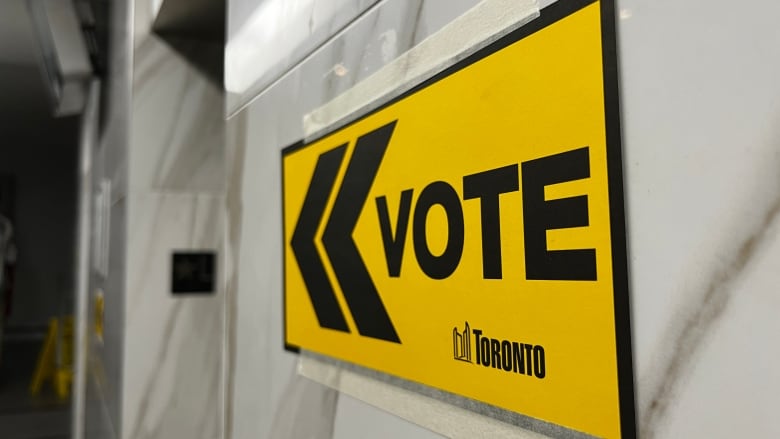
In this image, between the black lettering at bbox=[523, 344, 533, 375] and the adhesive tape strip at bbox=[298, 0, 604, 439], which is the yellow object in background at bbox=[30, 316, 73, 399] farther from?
the black lettering at bbox=[523, 344, 533, 375]

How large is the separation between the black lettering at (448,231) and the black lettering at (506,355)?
6 centimetres

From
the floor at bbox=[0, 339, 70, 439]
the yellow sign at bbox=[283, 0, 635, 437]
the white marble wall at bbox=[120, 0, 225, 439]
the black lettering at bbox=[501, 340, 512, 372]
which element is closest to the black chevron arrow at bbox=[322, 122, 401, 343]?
the yellow sign at bbox=[283, 0, 635, 437]

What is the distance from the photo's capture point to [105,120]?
1966 millimetres

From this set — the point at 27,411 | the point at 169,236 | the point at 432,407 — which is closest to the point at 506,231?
the point at 432,407

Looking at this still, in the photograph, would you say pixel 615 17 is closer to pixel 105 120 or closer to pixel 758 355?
pixel 758 355

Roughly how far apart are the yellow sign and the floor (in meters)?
3.71

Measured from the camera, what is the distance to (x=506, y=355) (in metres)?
0.29

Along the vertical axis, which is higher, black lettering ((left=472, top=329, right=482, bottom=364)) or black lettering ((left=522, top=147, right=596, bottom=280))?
black lettering ((left=522, top=147, right=596, bottom=280))

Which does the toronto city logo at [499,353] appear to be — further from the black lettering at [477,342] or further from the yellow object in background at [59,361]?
the yellow object in background at [59,361]

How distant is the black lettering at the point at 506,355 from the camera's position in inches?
11.5

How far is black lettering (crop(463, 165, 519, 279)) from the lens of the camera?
0.30 m

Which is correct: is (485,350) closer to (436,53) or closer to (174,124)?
(436,53)

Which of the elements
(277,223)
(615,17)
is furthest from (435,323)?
(277,223)

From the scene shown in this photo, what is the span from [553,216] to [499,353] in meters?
0.08
